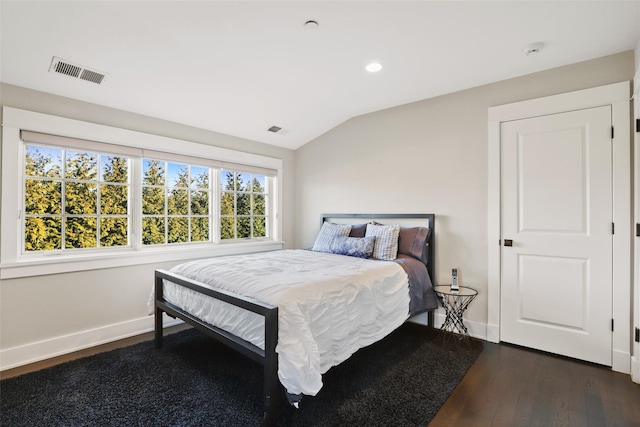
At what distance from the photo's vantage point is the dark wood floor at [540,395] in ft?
5.90

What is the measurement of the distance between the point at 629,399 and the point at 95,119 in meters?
4.63

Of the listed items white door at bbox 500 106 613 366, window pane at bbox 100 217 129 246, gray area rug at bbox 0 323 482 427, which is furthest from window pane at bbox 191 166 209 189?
white door at bbox 500 106 613 366

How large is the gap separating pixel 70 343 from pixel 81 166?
5.17ft

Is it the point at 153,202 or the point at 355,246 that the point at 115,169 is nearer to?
the point at 153,202

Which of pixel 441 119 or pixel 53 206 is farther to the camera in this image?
pixel 441 119

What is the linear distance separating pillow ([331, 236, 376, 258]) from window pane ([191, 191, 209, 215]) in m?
1.67

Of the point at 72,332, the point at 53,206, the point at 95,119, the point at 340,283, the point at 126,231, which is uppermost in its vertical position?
the point at 95,119

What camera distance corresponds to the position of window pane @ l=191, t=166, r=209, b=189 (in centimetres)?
374

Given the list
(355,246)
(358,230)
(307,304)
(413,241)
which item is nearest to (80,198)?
(307,304)

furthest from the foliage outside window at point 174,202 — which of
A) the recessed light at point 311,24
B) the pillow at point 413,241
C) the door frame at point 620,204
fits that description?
the door frame at point 620,204

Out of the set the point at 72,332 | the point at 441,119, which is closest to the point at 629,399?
the point at 441,119

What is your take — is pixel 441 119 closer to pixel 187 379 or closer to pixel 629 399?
pixel 629 399

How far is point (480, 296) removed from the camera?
3057mm

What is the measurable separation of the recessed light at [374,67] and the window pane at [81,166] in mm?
2689
